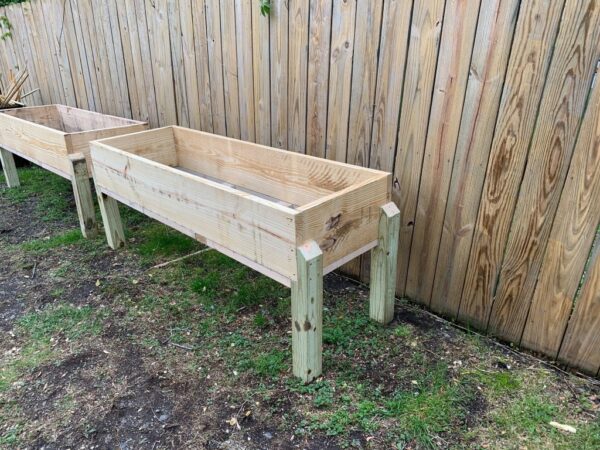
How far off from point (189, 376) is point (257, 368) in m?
0.35

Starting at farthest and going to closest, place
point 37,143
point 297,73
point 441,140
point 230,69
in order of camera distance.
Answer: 1. point 37,143
2. point 230,69
3. point 297,73
4. point 441,140

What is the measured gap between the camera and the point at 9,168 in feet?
16.3

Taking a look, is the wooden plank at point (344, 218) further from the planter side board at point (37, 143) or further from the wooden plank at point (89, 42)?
the wooden plank at point (89, 42)

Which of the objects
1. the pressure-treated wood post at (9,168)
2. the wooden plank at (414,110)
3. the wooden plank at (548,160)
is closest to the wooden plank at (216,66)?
the wooden plank at (414,110)

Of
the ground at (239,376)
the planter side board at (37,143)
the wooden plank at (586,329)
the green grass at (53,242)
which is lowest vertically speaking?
the green grass at (53,242)

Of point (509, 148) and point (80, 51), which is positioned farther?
point (80, 51)

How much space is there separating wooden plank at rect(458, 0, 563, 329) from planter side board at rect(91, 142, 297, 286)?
1.09 metres

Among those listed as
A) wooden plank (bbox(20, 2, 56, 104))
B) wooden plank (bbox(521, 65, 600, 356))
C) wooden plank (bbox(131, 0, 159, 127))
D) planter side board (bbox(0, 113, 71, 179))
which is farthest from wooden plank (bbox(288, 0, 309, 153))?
wooden plank (bbox(20, 2, 56, 104))

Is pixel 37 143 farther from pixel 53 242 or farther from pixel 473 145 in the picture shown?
pixel 473 145

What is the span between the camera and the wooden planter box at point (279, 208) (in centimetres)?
193

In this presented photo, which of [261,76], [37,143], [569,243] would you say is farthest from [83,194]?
[569,243]

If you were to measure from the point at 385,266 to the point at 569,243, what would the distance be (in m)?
0.89

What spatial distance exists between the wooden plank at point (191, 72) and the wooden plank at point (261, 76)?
0.61 meters

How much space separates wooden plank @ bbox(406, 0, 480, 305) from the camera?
209cm
